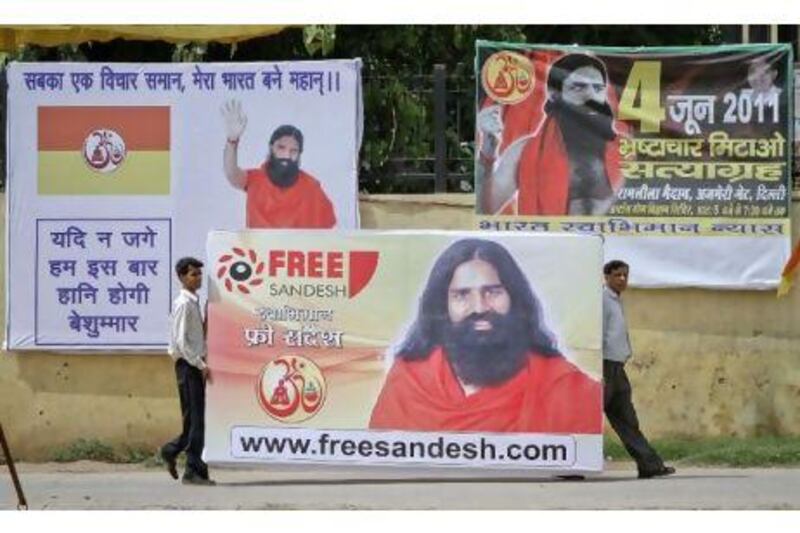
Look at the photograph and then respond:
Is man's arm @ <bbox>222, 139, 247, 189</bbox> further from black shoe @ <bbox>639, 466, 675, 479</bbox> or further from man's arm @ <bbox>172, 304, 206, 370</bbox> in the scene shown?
black shoe @ <bbox>639, 466, 675, 479</bbox>

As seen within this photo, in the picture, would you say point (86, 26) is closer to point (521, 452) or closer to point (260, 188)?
point (260, 188)

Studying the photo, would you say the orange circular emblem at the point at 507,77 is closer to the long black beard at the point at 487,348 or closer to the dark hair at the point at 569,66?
the dark hair at the point at 569,66

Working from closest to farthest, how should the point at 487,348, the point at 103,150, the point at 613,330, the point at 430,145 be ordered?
1. the point at 487,348
2. the point at 613,330
3. the point at 103,150
4. the point at 430,145

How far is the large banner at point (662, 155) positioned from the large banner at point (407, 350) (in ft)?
6.25

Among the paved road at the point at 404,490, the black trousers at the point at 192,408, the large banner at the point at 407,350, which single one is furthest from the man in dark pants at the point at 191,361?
the paved road at the point at 404,490

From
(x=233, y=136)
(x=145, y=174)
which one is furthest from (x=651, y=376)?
(x=145, y=174)

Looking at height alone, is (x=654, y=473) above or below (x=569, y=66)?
below

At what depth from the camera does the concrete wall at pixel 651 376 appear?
519 inches

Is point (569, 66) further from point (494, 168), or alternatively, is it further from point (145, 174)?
point (145, 174)

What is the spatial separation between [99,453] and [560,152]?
161 inches

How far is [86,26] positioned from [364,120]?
7.41ft

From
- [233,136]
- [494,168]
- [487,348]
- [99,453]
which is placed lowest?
[99,453]

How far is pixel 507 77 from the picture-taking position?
43.2ft

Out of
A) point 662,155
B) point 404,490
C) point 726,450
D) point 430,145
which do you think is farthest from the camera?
point 430,145
